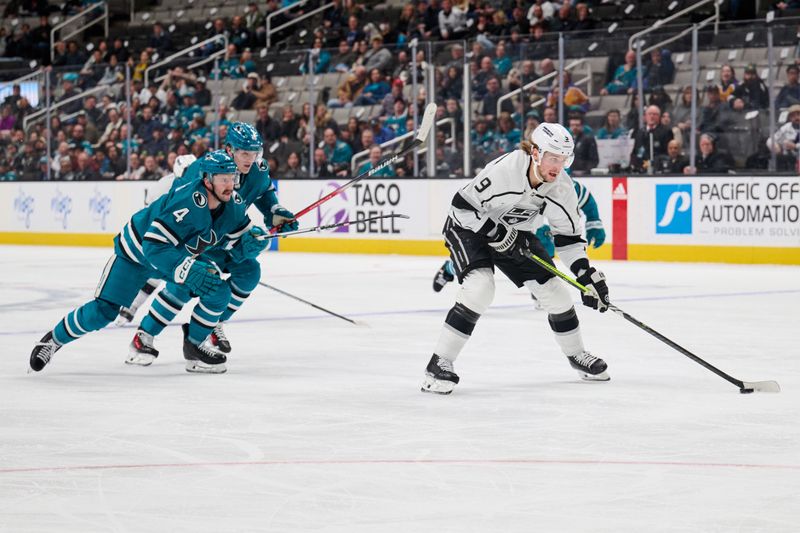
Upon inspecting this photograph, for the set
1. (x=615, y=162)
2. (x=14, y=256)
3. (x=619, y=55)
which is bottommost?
(x=14, y=256)

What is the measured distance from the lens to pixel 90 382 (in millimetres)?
5715

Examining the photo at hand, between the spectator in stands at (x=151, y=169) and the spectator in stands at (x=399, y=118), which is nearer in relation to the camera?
the spectator in stands at (x=399, y=118)

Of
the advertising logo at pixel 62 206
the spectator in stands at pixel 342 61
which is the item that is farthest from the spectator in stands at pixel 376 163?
the advertising logo at pixel 62 206

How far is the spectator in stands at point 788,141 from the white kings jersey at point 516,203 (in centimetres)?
691

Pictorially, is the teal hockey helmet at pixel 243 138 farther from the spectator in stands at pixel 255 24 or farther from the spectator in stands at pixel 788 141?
the spectator in stands at pixel 255 24

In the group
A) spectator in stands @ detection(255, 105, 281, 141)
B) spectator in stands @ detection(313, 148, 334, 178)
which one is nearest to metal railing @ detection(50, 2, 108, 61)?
spectator in stands @ detection(255, 105, 281, 141)

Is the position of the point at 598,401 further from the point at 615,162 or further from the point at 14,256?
the point at 14,256

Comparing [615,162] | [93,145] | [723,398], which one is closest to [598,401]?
[723,398]

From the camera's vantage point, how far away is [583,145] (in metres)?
13.3

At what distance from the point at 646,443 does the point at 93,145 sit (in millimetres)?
13289

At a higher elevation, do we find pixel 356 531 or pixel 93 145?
pixel 93 145

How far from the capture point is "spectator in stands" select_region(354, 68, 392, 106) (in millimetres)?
14703

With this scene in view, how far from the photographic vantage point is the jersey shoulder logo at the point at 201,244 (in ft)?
19.5

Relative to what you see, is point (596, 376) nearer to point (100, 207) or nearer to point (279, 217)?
point (279, 217)
